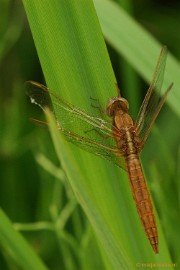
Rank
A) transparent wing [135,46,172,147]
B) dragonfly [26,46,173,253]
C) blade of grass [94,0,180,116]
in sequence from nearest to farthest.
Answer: dragonfly [26,46,173,253]
transparent wing [135,46,172,147]
blade of grass [94,0,180,116]

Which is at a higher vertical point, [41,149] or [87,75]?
[87,75]

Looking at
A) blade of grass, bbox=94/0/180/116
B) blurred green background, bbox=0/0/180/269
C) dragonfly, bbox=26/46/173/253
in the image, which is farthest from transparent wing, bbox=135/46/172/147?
blurred green background, bbox=0/0/180/269

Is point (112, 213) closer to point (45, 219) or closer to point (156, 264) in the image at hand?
point (156, 264)

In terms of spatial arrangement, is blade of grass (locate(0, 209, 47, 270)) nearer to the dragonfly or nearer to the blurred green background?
the dragonfly

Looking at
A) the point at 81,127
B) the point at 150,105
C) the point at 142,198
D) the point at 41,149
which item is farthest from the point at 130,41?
the point at 41,149

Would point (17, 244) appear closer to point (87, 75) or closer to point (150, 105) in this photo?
point (87, 75)

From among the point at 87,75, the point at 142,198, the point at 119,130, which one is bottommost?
the point at 142,198

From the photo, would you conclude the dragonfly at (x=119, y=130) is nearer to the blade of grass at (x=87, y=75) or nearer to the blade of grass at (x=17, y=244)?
the blade of grass at (x=87, y=75)

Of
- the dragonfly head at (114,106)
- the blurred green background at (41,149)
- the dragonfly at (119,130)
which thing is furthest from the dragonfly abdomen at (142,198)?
the blurred green background at (41,149)
